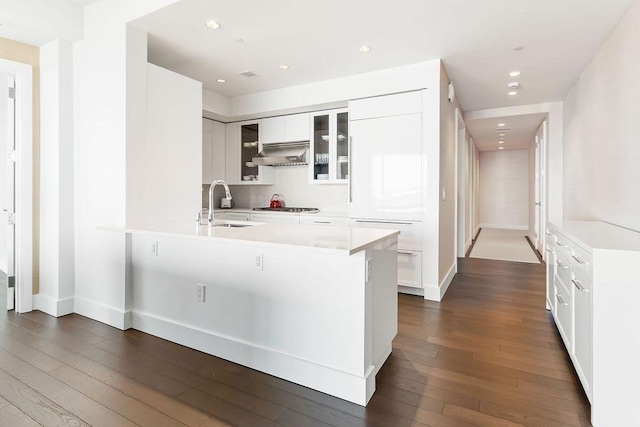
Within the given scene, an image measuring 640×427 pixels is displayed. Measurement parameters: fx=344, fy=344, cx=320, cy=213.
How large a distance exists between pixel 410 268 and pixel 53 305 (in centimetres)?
356

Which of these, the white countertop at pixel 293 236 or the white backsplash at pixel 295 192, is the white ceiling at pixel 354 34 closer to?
the white backsplash at pixel 295 192

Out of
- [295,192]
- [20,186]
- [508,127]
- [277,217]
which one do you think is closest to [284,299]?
[277,217]

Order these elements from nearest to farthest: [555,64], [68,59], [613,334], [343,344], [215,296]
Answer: [613,334], [343,344], [215,296], [68,59], [555,64]

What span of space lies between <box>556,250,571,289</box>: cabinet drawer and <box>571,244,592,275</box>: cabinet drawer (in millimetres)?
166

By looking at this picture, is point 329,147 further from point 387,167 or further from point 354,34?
point 354,34

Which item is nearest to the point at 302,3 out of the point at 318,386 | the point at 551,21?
the point at 551,21

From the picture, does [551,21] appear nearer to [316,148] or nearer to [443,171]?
[443,171]

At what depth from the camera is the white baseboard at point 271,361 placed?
6.19ft

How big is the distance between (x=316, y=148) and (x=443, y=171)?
5.62 ft

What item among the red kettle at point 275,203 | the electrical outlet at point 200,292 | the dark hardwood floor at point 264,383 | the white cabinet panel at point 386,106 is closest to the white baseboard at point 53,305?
the dark hardwood floor at point 264,383

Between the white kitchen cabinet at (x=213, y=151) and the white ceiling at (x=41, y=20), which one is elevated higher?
the white ceiling at (x=41, y=20)

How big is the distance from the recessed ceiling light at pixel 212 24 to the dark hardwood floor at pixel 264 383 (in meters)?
2.57

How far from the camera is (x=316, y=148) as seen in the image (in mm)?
4719

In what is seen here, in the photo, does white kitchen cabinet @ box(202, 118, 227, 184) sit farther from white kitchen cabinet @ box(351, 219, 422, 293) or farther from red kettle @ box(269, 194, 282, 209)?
white kitchen cabinet @ box(351, 219, 422, 293)
